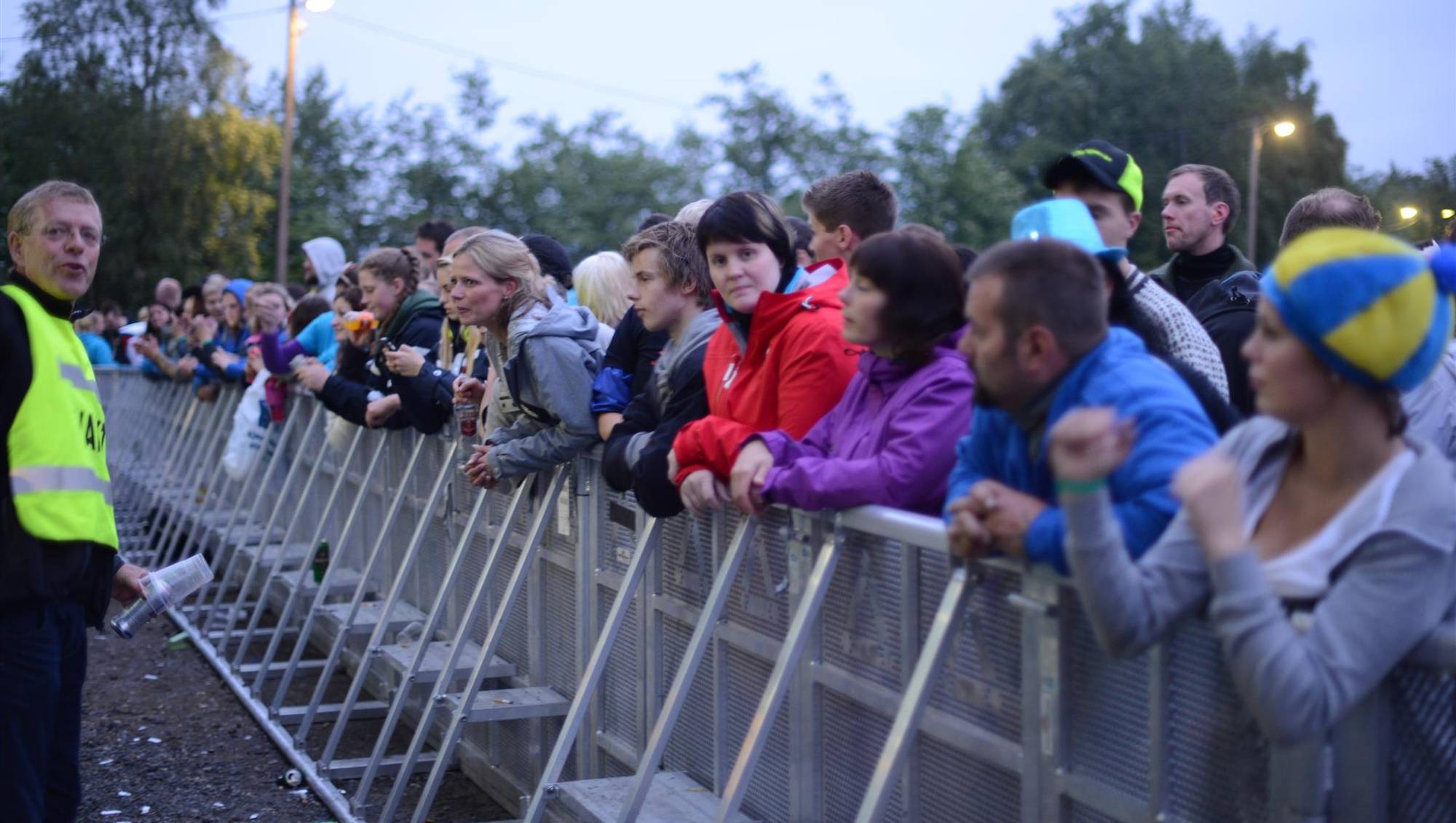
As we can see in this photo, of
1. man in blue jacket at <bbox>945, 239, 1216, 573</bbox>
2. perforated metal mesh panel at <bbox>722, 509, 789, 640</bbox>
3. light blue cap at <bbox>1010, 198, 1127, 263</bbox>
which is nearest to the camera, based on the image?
man in blue jacket at <bbox>945, 239, 1216, 573</bbox>

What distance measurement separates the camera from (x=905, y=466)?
3271mm

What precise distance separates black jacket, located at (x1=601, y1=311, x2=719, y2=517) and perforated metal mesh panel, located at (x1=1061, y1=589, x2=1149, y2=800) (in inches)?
65.7

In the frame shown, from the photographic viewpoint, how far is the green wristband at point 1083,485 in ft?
7.20

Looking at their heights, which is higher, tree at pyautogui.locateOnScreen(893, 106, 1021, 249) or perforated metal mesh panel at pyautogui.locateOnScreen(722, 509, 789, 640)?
tree at pyautogui.locateOnScreen(893, 106, 1021, 249)

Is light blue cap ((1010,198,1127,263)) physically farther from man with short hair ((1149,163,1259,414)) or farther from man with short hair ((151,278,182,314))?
man with short hair ((151,278,182,314))

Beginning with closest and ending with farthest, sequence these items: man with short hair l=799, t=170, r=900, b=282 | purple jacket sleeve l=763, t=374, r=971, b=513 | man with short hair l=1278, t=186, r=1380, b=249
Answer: purple jacket sleeve l=763, t=374, r=971, b=513, man with short hair l=799, t=170, r=900, b=282, man with short hair l=1278, t=186, r=1380, b=249

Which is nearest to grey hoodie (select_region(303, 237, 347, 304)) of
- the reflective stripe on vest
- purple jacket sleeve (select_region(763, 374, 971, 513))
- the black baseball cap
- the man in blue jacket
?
the reflective stripe on vest

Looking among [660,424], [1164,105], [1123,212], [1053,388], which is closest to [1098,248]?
[1123,212]

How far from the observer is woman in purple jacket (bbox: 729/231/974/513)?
10.8 feet

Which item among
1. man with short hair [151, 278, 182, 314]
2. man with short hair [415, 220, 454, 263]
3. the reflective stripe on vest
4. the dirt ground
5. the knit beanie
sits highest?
the knit beanie

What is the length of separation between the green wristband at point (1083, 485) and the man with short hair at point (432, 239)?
7297mm

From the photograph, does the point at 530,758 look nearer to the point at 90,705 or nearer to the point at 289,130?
the point at 90,705

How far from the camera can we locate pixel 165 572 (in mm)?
4984

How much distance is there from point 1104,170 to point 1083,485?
1.94 meters
